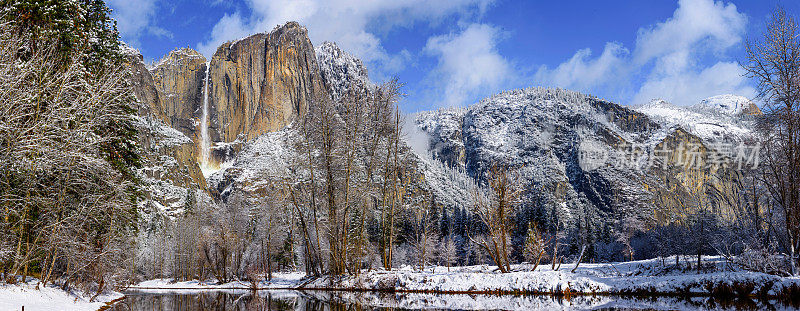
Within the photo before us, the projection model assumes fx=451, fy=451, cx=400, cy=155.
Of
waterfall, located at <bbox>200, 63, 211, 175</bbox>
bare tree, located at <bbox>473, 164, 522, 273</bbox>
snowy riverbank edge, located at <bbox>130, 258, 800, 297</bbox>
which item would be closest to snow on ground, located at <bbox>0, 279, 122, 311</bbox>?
snowy riverbank edge, located at <bbox>130, 258, 800, 297</bbox>

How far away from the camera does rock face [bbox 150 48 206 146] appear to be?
522ft

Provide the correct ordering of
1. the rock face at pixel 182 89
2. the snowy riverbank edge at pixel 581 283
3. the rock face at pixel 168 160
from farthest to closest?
1. the rock face at pixel 182 89
2. the rock face at pixel 168 160
3. the snowy riverbank edge at pixel 581 283

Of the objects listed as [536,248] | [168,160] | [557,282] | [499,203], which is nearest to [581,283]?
[557,282]

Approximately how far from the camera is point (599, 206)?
198m

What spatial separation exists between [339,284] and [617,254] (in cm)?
5705

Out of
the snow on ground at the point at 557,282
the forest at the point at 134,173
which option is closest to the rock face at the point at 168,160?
the forest at the point at 134,173

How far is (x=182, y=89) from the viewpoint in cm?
16325

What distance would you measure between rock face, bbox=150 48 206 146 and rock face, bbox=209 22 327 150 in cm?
689

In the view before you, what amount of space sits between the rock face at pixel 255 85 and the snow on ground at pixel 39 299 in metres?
142

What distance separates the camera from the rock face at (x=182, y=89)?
159 m

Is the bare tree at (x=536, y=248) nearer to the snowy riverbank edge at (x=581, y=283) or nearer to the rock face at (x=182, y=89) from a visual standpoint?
the snowy riverbank edge at (x=581, y=283)

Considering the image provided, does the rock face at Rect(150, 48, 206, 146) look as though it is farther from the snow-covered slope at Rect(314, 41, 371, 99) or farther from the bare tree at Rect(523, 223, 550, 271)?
the bare tree at Rect(523, 223, 550, 271)

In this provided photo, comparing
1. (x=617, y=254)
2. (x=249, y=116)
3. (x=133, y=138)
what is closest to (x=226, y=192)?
(x=249, y=116)

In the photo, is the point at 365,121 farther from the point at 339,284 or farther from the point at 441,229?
the point at 441,229
